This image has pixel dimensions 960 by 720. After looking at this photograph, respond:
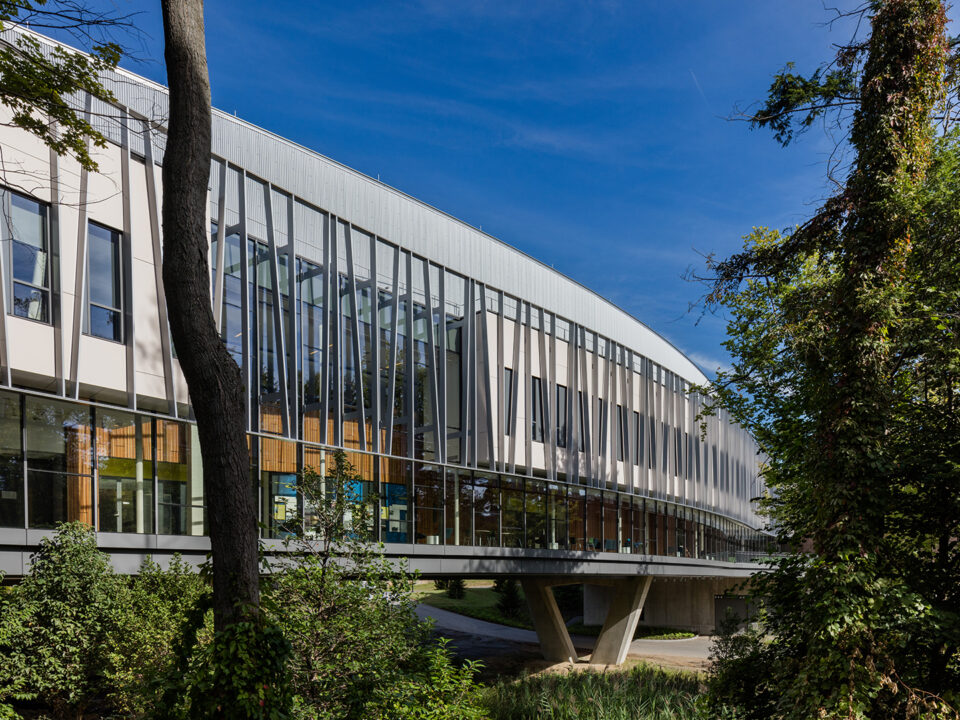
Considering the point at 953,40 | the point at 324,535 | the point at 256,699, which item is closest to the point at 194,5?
the point at 324,535

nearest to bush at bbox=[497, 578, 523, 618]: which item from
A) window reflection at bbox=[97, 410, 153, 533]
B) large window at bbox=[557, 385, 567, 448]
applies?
large window at bbox=[557, 385, 567, 448]

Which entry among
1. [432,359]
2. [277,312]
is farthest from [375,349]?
[277,312]

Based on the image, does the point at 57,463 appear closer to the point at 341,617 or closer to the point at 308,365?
the point at 308,365

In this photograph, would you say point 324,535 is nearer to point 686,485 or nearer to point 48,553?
point 48,553

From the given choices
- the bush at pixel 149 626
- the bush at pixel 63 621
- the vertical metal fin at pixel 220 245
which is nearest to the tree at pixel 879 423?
the bush at pixel 149 626

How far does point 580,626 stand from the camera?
48781mm

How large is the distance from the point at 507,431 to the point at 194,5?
20.3 m

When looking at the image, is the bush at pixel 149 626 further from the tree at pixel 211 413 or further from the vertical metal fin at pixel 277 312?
the tree at pixel 211 413

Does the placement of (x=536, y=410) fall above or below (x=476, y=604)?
above

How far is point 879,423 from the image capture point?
10758 mm

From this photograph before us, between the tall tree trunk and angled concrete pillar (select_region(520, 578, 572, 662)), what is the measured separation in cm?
2595

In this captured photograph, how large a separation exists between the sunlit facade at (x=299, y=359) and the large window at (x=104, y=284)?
0.15 ft

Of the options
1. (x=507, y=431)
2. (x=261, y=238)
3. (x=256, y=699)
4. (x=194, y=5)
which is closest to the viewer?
(x=256, y=699)

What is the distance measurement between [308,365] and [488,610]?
34.9 meters
